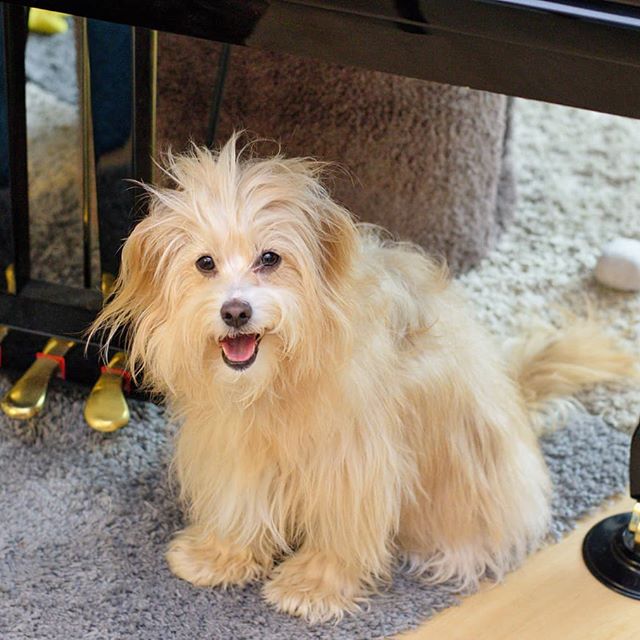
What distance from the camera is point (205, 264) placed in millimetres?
1203

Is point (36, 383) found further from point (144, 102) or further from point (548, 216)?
point (548, 216)

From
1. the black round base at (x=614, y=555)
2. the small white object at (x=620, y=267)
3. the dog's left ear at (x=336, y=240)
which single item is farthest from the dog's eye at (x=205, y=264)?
the small white object at (x=620, y=267)

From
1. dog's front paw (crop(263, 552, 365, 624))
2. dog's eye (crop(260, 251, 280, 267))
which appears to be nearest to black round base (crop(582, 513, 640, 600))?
dog's front paw (crop(263, 552, 365, 624))

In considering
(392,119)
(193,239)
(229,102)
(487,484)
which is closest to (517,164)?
(392,119)

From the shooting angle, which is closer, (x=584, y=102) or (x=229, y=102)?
(x=584, y=102)

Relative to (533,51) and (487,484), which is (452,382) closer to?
(487,484)

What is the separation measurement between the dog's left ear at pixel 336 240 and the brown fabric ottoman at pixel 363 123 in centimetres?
66

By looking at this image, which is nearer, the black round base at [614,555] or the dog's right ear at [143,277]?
the dog's right ear at [143,277]

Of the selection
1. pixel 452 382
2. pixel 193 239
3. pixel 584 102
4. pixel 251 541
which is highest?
pixel 584 102

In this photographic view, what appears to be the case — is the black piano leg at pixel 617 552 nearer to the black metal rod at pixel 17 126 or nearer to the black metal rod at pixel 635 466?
the black metal rod at pixel 635 466

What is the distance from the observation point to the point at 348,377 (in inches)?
50.9

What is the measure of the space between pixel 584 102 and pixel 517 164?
1.39 metres

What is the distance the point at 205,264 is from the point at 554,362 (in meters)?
0.70

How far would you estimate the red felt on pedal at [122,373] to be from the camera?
5.50 feet
